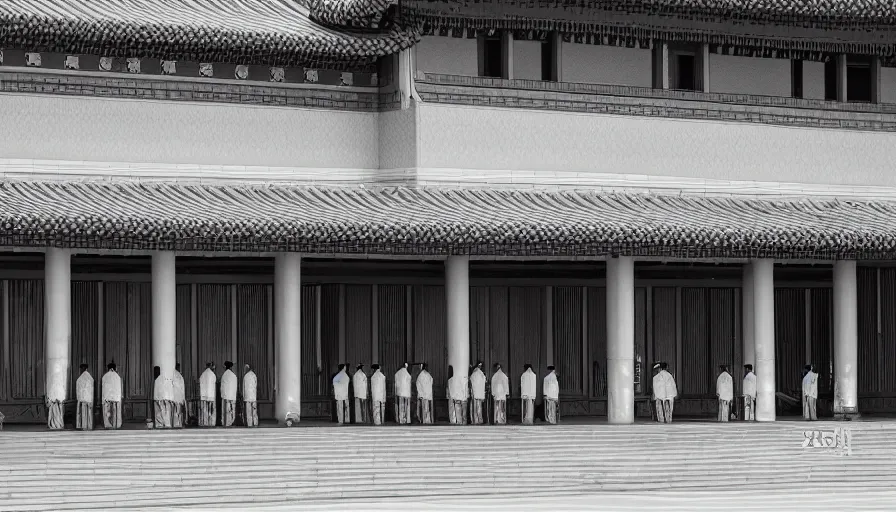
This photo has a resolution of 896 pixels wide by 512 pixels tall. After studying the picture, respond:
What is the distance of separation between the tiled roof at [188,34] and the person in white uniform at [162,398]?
217 inches

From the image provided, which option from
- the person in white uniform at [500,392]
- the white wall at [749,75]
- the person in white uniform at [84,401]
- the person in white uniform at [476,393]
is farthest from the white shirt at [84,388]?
the white wall at [749,75]

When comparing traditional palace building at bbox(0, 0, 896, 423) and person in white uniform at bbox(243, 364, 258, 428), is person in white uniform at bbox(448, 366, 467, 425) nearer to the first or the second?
traditional palace building at bbox(0, 0, 896, 423)

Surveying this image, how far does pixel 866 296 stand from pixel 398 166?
10.4 meters

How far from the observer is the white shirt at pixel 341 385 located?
103 ft

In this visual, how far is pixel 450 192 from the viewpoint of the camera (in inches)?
1236

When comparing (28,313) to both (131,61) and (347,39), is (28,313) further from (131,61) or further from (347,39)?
(347,39)

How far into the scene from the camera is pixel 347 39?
102ft

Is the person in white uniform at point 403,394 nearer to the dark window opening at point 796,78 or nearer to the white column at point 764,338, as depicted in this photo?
the white column at point 764,338

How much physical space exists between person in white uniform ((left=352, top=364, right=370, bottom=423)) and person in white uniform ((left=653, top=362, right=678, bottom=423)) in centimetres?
524

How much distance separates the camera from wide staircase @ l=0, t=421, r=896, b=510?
26156 mm

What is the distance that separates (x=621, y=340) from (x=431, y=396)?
3.49 metres

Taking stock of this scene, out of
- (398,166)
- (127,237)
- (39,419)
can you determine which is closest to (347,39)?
(398,166)

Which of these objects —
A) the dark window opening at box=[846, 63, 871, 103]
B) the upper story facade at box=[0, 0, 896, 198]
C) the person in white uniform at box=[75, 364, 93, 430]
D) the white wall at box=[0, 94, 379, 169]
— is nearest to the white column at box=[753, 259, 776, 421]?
the upper story facade at box=[0, 0, 896, 198]

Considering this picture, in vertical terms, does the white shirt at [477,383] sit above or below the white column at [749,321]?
below
